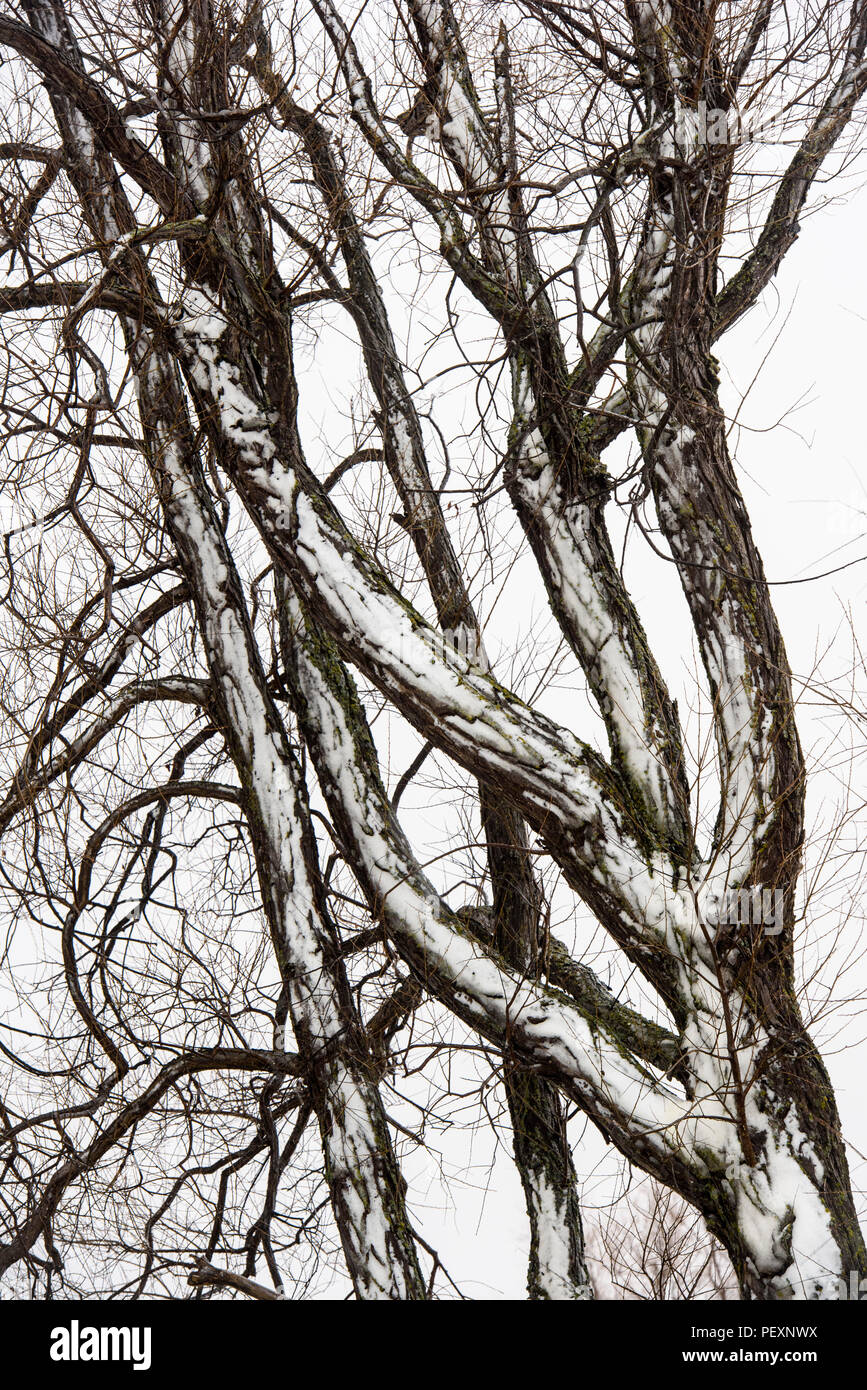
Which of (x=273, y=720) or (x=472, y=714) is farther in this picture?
(x=273, y=720)

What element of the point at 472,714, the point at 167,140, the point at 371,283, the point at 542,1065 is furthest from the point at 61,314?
the point at 542,1065

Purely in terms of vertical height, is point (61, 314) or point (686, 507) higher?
point (61, 314)

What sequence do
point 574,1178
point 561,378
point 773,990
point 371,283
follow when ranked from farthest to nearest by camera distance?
point 371,283, point 574,1178, point 561,378, point 773,990

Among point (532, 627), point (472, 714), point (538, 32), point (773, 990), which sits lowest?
point (773, 990)

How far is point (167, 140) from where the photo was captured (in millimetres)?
3566

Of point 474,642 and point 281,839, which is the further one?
point 474,642

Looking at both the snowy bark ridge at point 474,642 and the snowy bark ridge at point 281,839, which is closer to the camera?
the snowy bark ridge at point 281,839

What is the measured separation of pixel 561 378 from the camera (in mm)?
3420

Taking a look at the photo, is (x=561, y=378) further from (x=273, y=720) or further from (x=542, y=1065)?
(x=542, y=1065)

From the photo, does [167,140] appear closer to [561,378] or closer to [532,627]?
[561,378]

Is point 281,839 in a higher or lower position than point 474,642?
lower

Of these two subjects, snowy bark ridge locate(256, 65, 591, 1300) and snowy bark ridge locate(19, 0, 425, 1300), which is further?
snowy bark ridge locate(256, 65, 591, 1300)
